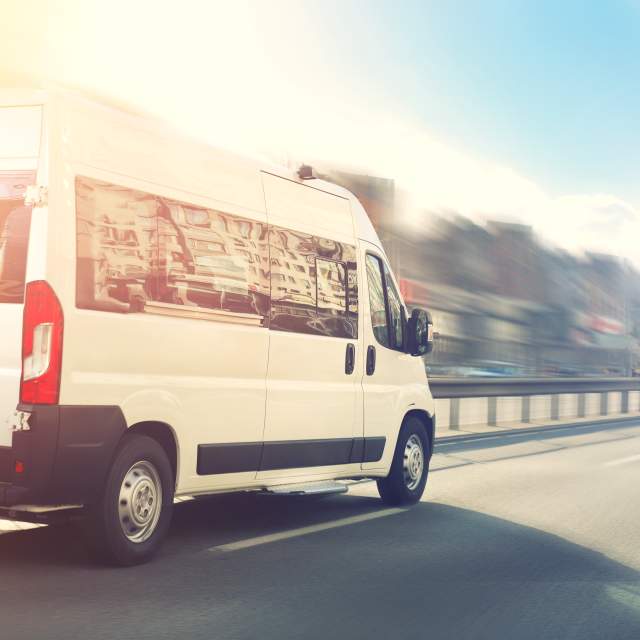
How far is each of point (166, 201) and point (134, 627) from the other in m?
2.66

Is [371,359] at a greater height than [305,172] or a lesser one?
lesser

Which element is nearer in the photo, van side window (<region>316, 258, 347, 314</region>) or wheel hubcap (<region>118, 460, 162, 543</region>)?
wheel hubcap (<region>118, 460, 162, 543</region>)

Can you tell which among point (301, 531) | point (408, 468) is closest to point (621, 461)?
point (408, 468)

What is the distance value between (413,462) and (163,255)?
3.86m

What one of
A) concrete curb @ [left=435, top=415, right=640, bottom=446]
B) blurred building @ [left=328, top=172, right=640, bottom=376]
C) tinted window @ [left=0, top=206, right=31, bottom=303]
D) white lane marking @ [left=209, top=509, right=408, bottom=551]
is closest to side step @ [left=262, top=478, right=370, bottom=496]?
white lane marking @ [left=209, top=509, right=408, bottom=551]

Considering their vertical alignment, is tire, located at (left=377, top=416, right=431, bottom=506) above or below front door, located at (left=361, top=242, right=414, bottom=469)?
below

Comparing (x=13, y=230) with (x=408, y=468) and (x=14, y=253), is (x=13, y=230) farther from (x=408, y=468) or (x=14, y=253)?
(x=408, y=468)

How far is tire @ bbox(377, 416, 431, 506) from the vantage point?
367 inches

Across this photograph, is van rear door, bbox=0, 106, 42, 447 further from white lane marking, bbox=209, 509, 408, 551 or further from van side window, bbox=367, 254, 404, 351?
van side window, bbox=367, 254, 404, 351

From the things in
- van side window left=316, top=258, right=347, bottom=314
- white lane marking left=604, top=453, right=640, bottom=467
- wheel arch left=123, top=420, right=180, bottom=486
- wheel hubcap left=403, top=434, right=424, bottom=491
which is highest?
van side window left=316, top=258, right=347, bottom=314

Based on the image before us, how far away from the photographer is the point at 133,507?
625cm

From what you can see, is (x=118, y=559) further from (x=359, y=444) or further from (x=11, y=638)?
(x=359, y=444)

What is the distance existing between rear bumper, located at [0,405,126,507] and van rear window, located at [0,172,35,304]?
2.07 feet

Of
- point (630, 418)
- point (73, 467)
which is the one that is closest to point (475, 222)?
point (630, 418)
